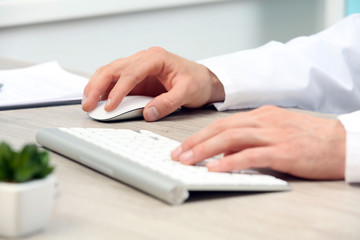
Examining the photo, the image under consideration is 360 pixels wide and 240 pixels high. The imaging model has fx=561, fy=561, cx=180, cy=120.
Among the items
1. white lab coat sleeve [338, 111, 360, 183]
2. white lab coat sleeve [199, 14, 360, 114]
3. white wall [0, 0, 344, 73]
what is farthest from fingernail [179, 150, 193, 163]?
white wall [0, 0, 344, 73]

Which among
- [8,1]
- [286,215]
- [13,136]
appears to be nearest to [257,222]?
[286,215]

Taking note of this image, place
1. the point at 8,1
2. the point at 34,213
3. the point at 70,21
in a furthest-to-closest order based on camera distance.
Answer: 1. the point at 70,21
2. the point at 8,1
3. the point at 34,213

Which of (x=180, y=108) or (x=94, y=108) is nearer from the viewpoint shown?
(x=94, y=108)

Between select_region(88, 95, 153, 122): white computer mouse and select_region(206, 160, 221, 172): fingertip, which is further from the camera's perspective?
select_region(88, 95, 153, 122): white computer mouse

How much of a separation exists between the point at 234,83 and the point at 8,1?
114 centimetres

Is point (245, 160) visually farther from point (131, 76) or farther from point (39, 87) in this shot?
point (39, 87)

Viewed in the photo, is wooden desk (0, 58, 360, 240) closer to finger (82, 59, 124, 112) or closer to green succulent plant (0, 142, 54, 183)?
green succulent plant (0, 142, 54, 183)

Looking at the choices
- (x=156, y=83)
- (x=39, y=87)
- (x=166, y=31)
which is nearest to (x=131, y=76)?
(x=156, y=83)

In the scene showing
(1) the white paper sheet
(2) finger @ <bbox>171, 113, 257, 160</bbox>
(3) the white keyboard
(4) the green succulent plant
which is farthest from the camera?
(1) the white paper sheet

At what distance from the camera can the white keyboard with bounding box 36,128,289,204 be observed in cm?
58

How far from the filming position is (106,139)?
73 cm

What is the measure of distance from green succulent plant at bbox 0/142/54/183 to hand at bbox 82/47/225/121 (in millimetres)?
495

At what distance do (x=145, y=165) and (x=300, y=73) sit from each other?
62 cm

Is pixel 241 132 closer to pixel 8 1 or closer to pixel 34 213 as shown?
pixel 34 213
